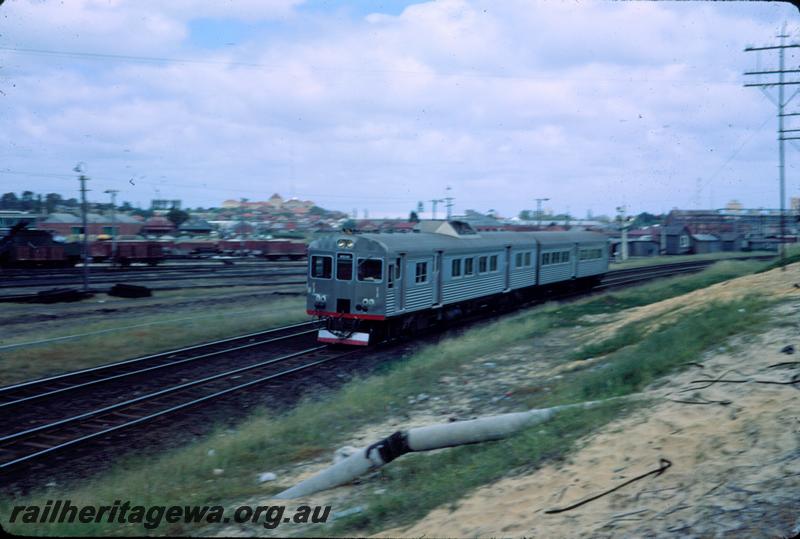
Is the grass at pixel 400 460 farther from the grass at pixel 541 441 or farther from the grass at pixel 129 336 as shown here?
the grass at pixel 129 336

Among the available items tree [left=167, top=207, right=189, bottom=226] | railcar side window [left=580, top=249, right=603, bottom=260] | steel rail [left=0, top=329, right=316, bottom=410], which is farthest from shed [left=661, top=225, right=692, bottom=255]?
tree [left=167, top=207, right=189, bottom=226]

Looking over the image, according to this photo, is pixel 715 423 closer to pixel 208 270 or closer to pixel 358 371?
pixel 358 371

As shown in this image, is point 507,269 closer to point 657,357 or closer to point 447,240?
point 447,240

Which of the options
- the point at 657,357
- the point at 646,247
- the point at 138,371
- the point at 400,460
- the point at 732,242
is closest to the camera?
the point at 400,460

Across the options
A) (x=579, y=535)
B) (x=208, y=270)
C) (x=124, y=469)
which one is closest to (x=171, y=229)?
(x=208, y=270)

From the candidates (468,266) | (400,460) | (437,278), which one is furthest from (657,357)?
(468,266)

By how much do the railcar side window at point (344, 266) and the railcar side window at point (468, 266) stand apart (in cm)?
532

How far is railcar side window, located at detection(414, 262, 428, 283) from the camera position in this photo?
21.0 meters

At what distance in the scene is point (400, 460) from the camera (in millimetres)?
9391

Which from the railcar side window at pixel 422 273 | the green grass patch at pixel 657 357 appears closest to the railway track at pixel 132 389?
the railcar side window at pixel 422 273

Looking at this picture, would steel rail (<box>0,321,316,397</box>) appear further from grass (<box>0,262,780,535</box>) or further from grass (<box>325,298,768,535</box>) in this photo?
grass (<box>325,298,768,535</box>)

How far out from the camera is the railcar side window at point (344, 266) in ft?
65.6

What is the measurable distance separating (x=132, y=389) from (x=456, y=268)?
11498 millimetres

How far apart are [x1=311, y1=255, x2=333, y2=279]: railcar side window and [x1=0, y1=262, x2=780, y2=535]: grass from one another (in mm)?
4687
